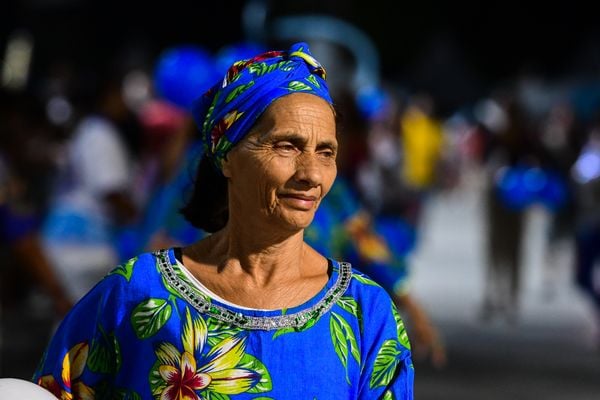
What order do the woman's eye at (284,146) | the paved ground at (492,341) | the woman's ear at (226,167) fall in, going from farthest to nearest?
the paved ground at (492,341)
the woman's ear at (226,167)
the woman's eye at (284,146)

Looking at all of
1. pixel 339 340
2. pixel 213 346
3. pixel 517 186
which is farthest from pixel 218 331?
pixel 517 186

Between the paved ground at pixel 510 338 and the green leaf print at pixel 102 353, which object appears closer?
the green leaf print at pixel 102 353

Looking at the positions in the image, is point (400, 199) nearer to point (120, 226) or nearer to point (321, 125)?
point (120, 226)

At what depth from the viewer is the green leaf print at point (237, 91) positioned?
2.92 metres

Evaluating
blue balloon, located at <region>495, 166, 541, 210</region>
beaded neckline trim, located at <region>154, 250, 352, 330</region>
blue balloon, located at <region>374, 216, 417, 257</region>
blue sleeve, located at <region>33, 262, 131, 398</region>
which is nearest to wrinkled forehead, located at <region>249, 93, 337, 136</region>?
beaded neckline trim, located at <region>154, 250, 352, 330</region>

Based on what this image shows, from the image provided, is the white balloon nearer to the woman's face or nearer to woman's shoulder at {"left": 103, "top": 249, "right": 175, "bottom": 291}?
woman's shoulder at {"left": 103, "top": 249, "right": 175, "bottom": 291}

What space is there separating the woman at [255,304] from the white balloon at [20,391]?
0.12 meters

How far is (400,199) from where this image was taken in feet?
44.2

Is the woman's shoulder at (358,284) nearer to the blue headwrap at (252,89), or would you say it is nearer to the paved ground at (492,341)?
the blue headwrap at (252,89)

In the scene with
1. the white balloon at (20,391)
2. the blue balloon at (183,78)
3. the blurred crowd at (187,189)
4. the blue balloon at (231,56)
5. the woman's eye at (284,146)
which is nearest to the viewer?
the white balloon at (20,391)

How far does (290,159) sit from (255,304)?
306mm

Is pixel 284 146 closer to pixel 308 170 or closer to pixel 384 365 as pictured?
pixel 308 170

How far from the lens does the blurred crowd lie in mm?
5914

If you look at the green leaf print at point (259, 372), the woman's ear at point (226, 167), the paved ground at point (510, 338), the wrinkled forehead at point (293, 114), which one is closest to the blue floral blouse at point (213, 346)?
the green leaf print at point (259, 372)
